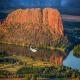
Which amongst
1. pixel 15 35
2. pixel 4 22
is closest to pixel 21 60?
pixel 15 35

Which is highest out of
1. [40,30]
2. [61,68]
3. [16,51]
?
[40,30]

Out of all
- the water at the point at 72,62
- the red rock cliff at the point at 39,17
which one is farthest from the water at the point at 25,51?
the red rock cliff at the point at 39,17

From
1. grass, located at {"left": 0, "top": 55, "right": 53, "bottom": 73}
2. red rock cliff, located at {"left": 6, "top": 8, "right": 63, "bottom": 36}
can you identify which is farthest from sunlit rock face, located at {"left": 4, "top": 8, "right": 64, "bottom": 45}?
grass, located at {"left": 0, "top": 55, "right": 53, "bottom": 73}

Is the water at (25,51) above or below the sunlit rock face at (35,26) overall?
below

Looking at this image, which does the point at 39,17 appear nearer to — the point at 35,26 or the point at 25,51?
the point at 35,26

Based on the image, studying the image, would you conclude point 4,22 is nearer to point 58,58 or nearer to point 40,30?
point 40,30

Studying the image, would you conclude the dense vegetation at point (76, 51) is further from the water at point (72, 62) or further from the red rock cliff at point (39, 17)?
the red rock cliff at point (39, 17)

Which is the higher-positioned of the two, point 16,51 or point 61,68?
point 16,51
